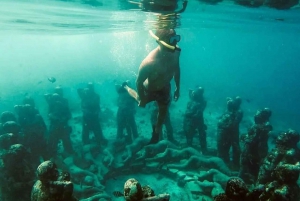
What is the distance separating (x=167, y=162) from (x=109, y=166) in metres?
2.56

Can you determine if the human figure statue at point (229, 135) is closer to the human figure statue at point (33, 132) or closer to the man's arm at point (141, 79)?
the man's arm at point (141, 79)

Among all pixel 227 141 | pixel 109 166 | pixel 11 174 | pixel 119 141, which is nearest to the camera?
pixel 11 174

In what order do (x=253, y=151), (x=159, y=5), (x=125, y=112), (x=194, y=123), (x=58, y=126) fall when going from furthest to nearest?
(x=125, y=112) < (x=194, y=123) < (x=159, y=5) < (x=58, y=126) < (x=253, y=151)

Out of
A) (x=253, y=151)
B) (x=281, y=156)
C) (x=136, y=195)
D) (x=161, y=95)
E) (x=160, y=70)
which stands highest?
(x=160, y=70)

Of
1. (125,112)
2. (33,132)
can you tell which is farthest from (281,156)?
(33,132)

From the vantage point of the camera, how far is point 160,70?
6926 mm

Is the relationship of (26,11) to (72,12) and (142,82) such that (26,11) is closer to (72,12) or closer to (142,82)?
(72,12)

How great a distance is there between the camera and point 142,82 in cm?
717

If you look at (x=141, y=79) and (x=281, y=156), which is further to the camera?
(x=281, y=156)

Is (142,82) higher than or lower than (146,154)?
higher

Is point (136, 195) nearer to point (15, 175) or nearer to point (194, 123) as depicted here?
point (15, 175)

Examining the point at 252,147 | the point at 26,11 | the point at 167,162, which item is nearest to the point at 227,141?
the point at 252,147

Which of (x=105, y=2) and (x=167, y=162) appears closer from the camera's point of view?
→ (x=167, y=162)

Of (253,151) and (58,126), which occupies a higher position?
(253,151)
